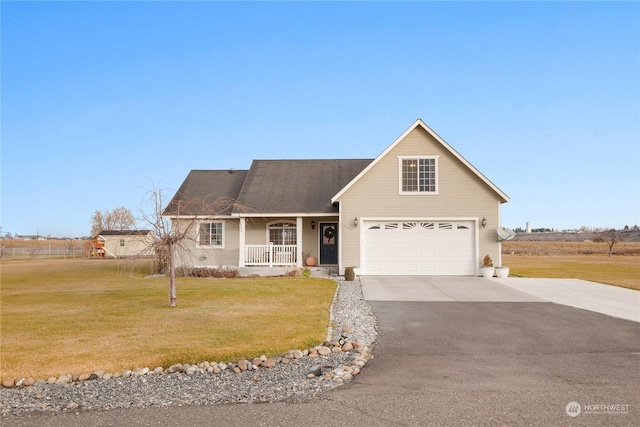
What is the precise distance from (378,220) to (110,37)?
531 inches

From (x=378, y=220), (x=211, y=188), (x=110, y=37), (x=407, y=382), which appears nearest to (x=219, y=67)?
(x=110, y=37)

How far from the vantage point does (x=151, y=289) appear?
16.2m

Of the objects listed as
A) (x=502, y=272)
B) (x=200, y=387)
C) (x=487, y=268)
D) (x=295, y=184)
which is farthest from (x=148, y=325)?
(x=502, y=272)

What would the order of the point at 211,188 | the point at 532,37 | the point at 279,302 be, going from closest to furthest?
1. the point at 279,302
2. the point at 532,37
3. the point at 211,188

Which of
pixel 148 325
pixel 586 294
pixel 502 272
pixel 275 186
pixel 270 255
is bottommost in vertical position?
pixel 586 294

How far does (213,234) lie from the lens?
23578mm

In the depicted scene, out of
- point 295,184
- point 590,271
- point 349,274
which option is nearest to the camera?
point 349,274

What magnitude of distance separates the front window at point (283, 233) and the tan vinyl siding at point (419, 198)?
136 inches

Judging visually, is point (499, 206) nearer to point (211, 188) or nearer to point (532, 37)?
point (532, 37)

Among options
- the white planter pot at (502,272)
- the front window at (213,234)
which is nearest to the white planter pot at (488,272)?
the white planter pot at (502,272)

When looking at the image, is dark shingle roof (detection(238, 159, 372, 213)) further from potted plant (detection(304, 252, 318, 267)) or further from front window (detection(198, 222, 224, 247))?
potted plant (detection(304, 252, 318, 267))

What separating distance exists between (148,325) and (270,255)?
467 inches

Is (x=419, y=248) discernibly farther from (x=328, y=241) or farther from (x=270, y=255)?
(x=270, y=255)

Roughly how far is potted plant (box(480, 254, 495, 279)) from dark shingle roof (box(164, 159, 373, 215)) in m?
7.07
